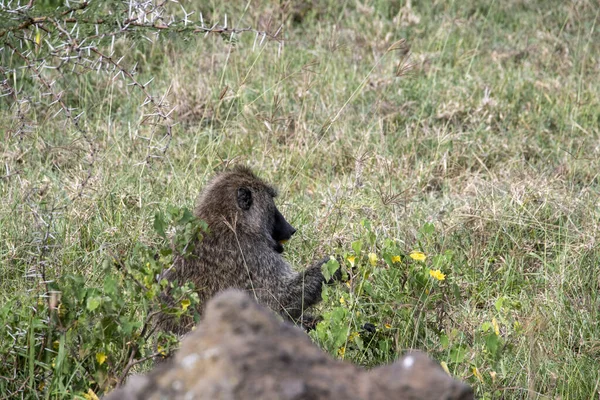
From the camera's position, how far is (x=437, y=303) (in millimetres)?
4621

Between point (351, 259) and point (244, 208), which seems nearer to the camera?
point (351, 259)

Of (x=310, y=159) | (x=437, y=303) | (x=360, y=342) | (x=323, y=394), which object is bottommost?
(x=310, y=159)

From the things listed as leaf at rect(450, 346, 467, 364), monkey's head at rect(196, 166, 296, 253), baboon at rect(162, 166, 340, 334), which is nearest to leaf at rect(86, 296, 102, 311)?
baboon at rect(162, 166, 340, 334)

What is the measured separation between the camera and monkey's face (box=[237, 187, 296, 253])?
15.4 feet

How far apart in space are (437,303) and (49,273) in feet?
6.62

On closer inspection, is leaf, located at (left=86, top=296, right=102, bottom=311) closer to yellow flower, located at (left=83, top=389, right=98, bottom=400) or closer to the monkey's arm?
yellow flower, located at (left=83, top=389, right=98, bottom=400)

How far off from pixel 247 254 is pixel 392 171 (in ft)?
6.30

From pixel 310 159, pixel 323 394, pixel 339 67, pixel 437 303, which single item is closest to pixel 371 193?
pixel 310 159

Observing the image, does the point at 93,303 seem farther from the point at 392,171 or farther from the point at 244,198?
the point at 392,171

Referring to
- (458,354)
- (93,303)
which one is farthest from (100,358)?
(458,354)

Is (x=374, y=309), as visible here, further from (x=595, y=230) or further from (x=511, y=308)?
(x=595, y=230)

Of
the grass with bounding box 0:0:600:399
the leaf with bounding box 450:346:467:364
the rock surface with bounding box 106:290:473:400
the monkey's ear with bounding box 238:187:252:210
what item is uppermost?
the rock surface with bounding box 106:290:473:400

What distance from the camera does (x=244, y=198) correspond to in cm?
470

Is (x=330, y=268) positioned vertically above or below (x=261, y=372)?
below
